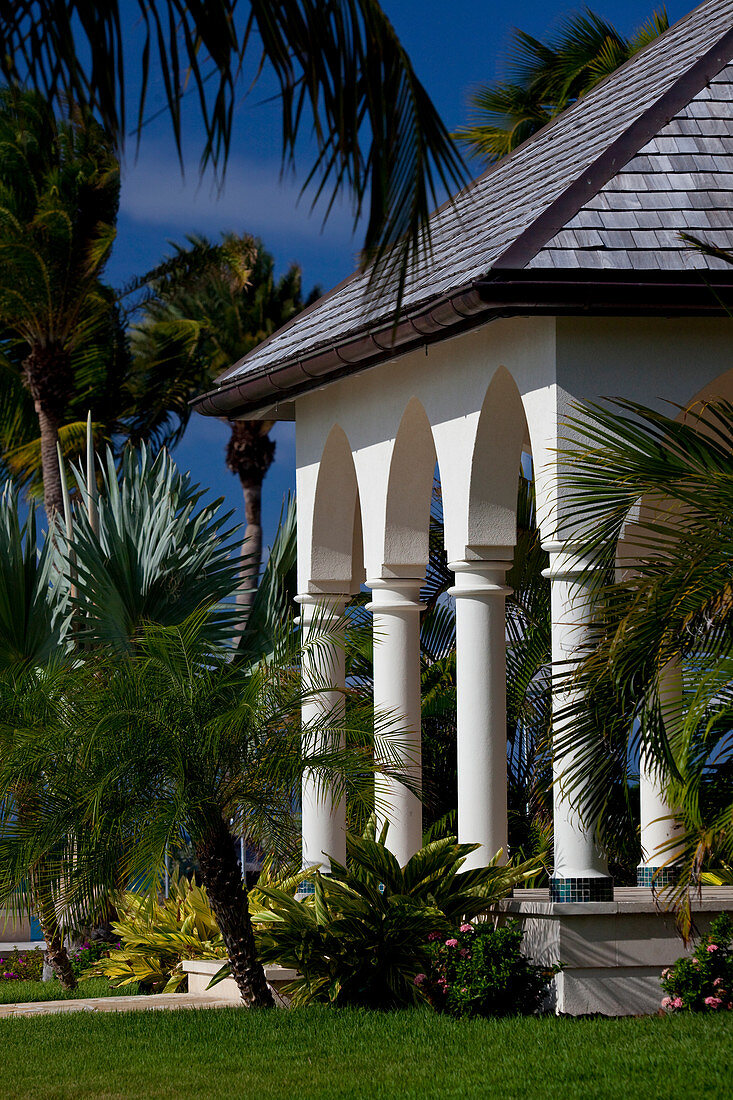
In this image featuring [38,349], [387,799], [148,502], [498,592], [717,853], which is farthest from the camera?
[38,349]

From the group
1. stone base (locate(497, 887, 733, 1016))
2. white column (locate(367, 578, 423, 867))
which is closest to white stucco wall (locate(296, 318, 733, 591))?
white column (locate(367, 578, 423, 867))

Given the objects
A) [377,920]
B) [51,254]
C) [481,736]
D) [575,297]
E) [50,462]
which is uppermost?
[51,254]

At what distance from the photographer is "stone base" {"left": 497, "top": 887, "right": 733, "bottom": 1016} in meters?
10.9

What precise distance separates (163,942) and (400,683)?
426 centimetres

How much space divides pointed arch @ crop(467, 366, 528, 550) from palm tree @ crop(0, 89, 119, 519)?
16986mm

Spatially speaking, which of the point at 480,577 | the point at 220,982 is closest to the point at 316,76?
the point at 480,577

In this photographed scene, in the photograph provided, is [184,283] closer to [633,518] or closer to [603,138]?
[603,138]

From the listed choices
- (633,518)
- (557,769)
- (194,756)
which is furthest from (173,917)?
(633,518)

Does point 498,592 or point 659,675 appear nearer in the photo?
point 659,675

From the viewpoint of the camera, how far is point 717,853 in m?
8.43

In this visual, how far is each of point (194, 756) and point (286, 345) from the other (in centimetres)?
503

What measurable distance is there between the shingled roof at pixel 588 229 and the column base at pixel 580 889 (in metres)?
3.86

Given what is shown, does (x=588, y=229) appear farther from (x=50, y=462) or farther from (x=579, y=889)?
(x=50, y=462)

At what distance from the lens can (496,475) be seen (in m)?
12.7
